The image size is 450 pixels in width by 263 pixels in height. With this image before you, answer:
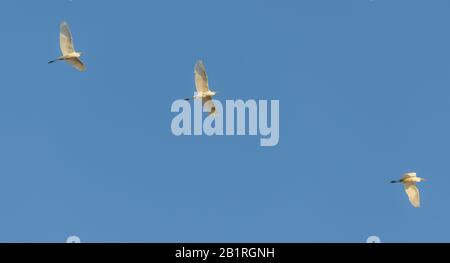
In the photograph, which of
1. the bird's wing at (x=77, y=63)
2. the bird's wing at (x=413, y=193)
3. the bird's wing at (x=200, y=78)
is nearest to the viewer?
the bird's wing at (x=200, y=78)

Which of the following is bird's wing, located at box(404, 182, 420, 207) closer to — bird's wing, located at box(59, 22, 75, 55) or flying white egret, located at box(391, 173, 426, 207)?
flying white egret, located at box(391, 173, 426, 207)

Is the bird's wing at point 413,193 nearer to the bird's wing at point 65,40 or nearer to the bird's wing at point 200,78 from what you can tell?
the bird's wing at point 200,78

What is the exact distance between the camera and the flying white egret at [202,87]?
200ft

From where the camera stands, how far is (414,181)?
63.2 meters

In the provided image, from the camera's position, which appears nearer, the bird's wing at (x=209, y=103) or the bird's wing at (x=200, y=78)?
the bird's wing at (x=200, y=78)

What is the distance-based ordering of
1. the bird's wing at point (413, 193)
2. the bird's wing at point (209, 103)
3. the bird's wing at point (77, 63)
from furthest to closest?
1. the bird's wing at point (77, 63)
2. the bird's wing at point (209, 103)
3. the bird's wing at point (413, 193)

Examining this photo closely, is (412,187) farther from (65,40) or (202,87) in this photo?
(65,40)

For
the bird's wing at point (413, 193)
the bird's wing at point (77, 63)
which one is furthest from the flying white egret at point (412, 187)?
the bird's wing at point (77, 63)

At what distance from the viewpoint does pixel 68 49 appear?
6353cm

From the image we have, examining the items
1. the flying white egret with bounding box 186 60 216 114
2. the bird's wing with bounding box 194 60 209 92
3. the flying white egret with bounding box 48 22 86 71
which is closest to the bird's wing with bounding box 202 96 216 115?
the flying white egret with bounding box 186 60 216 114
